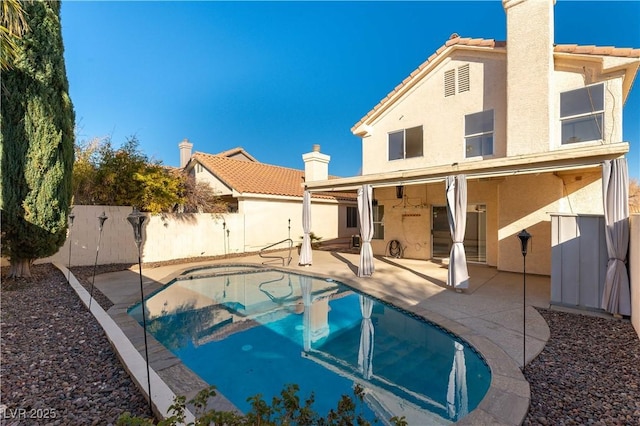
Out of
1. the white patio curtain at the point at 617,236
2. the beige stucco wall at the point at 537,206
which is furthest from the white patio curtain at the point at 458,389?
the beige stucco wall at the point at 537,206

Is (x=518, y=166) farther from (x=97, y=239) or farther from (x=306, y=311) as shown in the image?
(x=97, y=239)

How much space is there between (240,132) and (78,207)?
2409 cm

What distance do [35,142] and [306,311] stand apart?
28.3 ft

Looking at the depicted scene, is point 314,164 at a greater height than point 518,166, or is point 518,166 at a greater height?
point 314,164

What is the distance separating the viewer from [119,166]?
12.4m

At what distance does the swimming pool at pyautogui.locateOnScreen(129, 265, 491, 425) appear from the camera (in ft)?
13.5

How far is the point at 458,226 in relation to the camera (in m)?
8.05

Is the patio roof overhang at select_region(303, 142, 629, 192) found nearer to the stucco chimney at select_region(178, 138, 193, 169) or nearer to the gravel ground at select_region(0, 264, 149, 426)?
the gravel ground at select_region(0, 264, 149, 426)

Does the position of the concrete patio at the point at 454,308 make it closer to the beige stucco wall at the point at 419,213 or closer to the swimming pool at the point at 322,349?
the swimming pool at the point at 322,349

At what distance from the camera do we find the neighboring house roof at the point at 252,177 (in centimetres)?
1652

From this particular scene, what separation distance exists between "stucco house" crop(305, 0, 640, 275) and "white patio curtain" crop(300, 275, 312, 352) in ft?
13.1

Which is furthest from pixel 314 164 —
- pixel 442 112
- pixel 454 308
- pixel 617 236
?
pixel 617 236

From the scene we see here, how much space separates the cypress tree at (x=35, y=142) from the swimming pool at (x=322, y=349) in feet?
12.0

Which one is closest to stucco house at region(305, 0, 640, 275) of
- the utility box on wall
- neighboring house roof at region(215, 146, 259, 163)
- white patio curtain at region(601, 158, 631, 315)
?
white patio curtain at region(601, 158, 631, 315)
